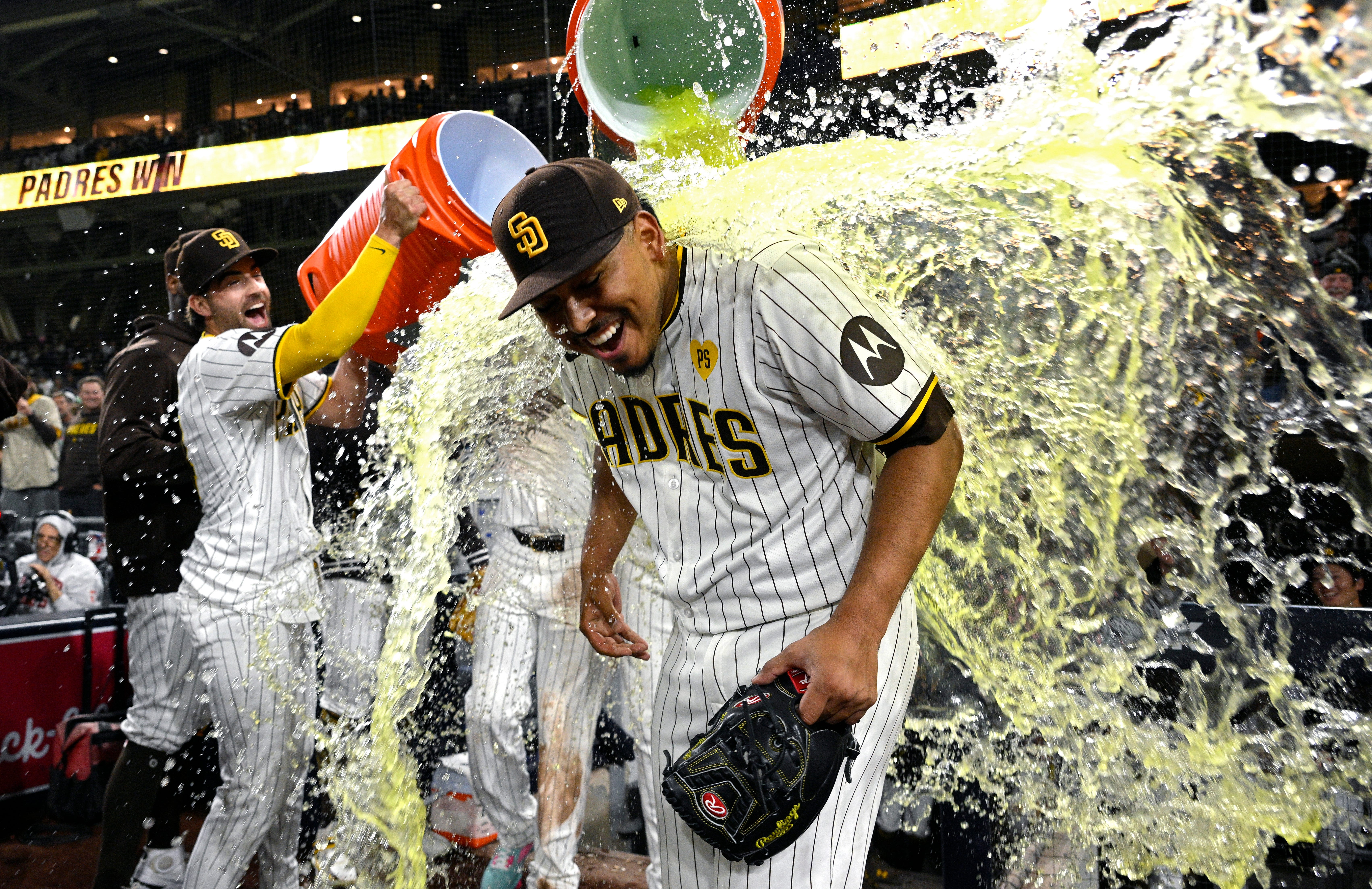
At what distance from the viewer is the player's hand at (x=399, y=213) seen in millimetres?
2412

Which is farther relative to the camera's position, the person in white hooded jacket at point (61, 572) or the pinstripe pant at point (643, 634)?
the person in white hooded jacket at point (61, 572)

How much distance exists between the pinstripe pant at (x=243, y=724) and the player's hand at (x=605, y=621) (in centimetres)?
109

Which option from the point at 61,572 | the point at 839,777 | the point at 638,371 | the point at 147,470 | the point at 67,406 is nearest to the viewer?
the point at 839,777

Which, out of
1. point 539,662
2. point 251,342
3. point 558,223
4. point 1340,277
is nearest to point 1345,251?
point 1340,277

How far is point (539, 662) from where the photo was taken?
315 cm

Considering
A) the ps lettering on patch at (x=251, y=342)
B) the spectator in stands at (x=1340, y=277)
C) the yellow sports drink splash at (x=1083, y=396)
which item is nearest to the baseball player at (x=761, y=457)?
the yellow sports drink splash at (x=1083, y=396)

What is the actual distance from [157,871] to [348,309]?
72.7 inches

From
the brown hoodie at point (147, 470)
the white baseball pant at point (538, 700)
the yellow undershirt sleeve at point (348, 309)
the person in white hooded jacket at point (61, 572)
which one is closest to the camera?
the yellow undershirt sleeve at point (348, 309)

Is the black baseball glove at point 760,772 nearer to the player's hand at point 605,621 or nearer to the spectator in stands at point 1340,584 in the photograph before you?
the player's hand at point 605,621

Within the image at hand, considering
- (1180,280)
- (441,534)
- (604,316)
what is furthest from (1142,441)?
(441,534)

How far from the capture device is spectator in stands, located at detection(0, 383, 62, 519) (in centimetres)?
809

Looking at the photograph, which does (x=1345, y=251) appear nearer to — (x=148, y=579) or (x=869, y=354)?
(x=869, y=354)

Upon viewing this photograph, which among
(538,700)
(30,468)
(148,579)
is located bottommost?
(30,468)

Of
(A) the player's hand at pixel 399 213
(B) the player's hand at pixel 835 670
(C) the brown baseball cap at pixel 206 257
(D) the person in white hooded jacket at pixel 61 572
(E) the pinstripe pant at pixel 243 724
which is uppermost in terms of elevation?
(A) the player's hand at pixel 399 213
